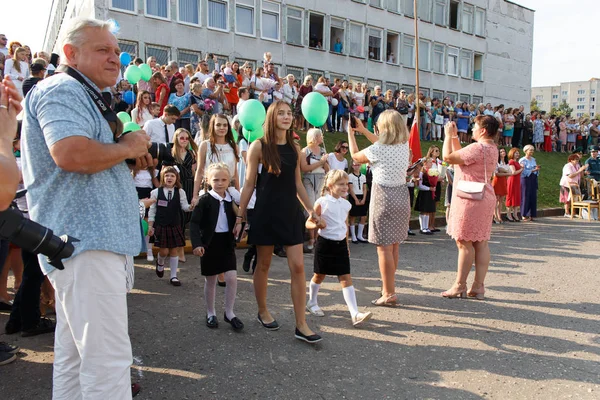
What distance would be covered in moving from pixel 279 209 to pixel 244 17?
25.6 metres

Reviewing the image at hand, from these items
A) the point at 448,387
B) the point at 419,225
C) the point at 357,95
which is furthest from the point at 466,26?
the point at 448,387

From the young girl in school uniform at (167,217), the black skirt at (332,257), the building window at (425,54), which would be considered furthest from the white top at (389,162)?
the building window at (425,54)

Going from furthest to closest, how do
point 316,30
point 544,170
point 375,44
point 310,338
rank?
1. point 375,44
2. point 316,30
3. point 544,170
4. point 310,338

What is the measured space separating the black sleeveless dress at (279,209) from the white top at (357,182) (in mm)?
5617

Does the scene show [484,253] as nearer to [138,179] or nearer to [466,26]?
[138,179]

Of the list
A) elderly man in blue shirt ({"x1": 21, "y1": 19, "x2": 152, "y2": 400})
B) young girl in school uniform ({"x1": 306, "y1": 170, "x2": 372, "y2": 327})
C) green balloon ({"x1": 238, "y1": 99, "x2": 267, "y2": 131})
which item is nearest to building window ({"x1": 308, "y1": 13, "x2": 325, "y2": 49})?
green balloon ({"x1": 238, "y1": 99, "x2": 267, "y2": 131})

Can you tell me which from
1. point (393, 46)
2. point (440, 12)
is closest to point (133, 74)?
point (393, 46)

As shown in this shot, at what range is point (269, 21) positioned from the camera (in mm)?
28766

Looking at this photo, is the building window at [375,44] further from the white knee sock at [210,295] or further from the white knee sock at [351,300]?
the white knee sock at [210,295]

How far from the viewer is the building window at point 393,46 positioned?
35.5 m

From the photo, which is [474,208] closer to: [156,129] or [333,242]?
[333,242]

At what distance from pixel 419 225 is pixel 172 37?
58.5ft

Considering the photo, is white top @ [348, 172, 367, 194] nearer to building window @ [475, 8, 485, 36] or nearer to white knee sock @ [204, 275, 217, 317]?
white knee sock @ [204, 275, 217, 317]

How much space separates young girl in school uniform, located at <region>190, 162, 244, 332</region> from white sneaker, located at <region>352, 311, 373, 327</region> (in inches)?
41.7
